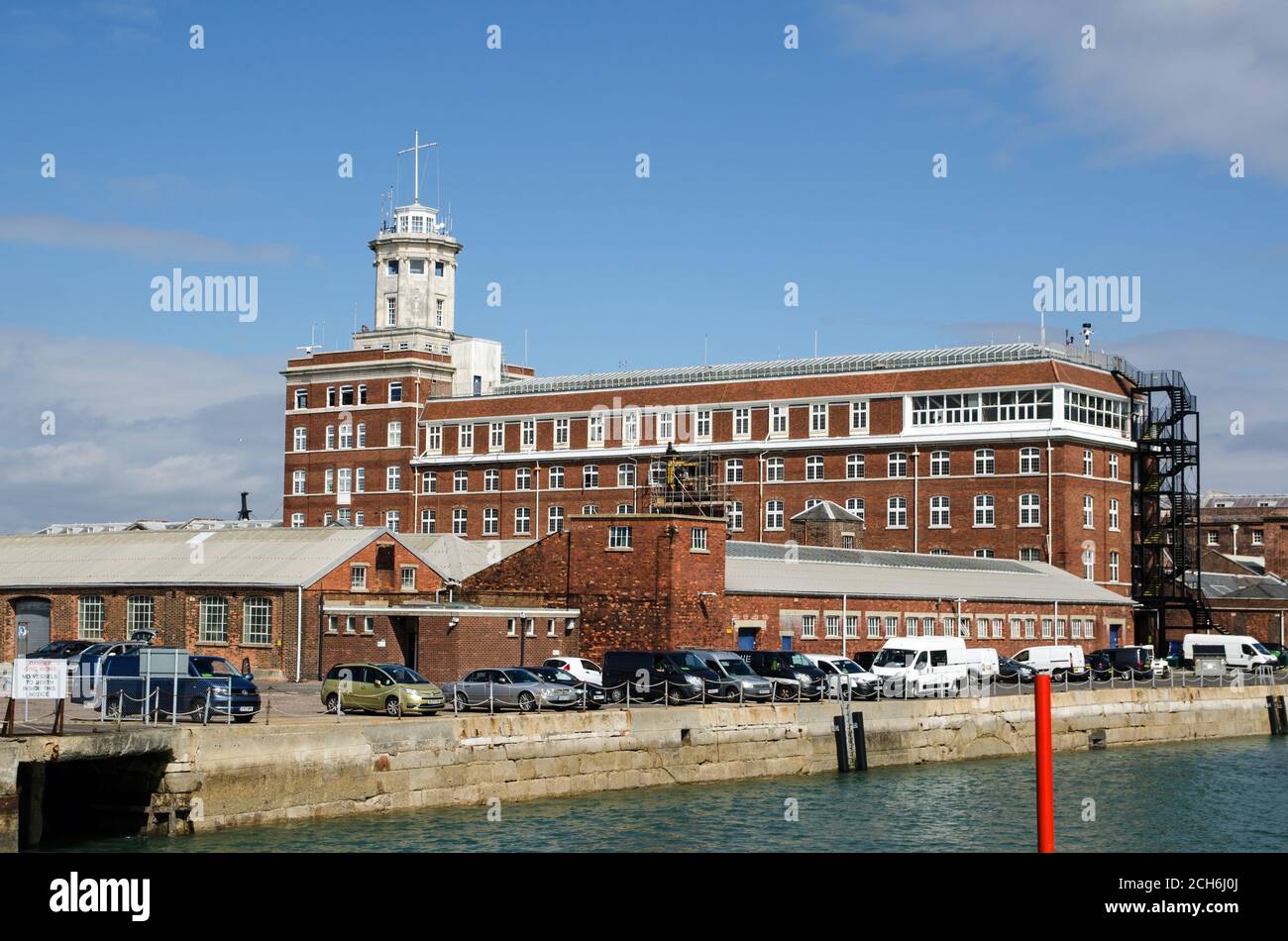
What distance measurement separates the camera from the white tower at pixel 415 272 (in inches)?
4545

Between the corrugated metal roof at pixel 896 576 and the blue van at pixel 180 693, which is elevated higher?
the corrugated metal roof at pixel 896 576

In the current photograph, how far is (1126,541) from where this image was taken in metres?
93.7

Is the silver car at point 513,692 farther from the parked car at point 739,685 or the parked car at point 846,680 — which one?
the parked car at point 846,680

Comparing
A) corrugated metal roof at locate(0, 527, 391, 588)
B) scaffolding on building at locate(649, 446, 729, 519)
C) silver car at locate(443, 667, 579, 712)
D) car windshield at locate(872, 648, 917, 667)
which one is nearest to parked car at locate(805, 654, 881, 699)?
car windshield at locate(872, 648, 917, 667)

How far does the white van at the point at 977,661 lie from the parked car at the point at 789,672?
817 cm

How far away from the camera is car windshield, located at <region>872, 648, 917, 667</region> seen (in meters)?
59.5

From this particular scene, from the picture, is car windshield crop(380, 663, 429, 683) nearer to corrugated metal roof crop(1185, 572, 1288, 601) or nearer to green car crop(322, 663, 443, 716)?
green car crop(322, 663, 443, 716)

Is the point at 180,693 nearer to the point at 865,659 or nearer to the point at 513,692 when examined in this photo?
the point at 513,692

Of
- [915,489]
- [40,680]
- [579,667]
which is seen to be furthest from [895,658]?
[40,680]

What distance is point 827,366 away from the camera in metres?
101

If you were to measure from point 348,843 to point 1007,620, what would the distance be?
52.9 metres

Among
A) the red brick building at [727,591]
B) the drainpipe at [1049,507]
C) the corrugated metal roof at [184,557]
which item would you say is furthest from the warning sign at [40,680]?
the drainpipe at [1049,507]

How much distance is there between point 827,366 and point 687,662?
180 feet
